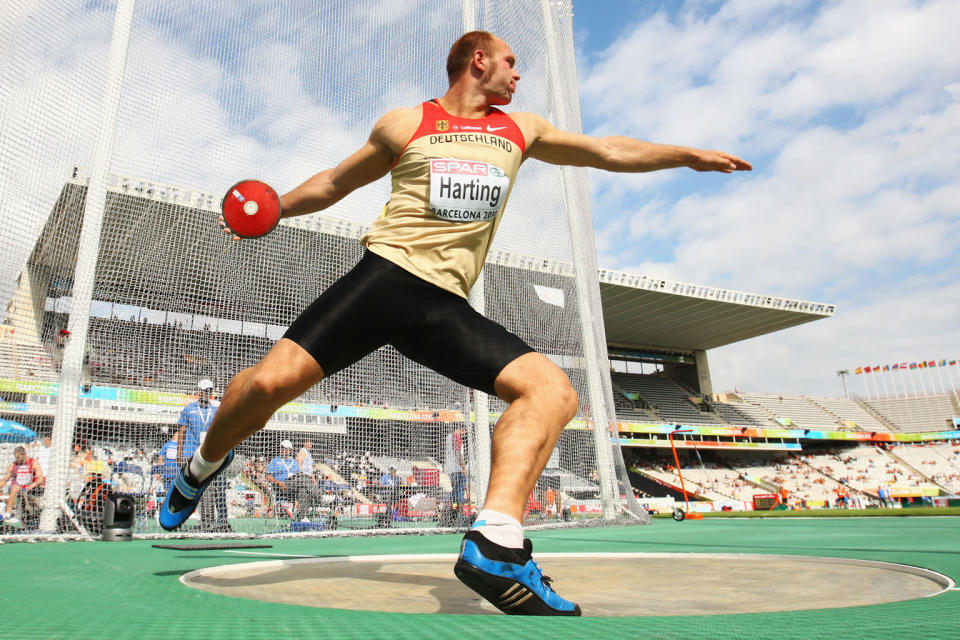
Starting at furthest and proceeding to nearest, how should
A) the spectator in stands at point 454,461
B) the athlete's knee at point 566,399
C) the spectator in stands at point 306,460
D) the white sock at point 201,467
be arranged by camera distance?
1. the spectator in stands at point 454,461
2. the spectator in stands at point 306,460
3. the white sock at point 201,467
4. the athlete's knee at point 566,399

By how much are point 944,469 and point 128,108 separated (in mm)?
43458

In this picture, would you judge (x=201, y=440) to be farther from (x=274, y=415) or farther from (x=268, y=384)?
(x=268, y=384)

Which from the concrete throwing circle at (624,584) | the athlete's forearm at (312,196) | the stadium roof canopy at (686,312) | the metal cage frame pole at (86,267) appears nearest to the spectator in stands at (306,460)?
the metal cage frame pole at (86,267)

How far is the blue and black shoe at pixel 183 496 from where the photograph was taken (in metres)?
2.63

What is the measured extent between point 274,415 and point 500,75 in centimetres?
570

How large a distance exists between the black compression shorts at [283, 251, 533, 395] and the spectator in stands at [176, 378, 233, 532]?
4400 millimetres

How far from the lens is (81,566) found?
10.3 feet

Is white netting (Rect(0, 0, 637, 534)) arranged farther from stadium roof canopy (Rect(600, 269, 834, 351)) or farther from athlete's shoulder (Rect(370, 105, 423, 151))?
stadium roof canopy (Rect(600, 269, 834, 351))

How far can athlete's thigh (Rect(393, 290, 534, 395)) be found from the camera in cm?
198

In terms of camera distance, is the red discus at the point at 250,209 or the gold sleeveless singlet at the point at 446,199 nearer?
the gold sleeveless singlet at the point at 446,199

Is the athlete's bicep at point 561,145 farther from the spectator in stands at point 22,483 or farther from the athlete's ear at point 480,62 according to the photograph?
the spectator in stands at point 22,483

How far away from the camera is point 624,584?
2631 mm

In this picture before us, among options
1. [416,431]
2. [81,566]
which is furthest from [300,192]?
[416,431]

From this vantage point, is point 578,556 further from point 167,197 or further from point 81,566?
point 167,197
